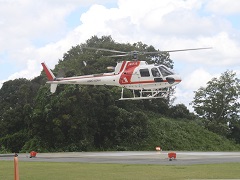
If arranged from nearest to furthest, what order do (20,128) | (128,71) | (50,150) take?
(128,71), (50,150), (20,128)

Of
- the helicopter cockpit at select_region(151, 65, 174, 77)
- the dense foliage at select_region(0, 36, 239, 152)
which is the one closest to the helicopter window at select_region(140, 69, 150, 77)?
the helicopter cockpit at select_region(151, 65, 174, 77)

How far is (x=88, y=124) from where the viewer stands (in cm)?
5547

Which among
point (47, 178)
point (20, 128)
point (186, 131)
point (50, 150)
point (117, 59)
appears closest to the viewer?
point (47, 178)

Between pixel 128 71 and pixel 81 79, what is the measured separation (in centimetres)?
413

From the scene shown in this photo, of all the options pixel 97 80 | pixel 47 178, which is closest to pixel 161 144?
pixel 97 80

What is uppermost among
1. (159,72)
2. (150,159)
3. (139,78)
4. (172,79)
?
(159,72)

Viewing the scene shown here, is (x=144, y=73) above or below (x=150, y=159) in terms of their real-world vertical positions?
above

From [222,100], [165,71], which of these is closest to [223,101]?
[222,100]

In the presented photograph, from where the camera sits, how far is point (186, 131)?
6247cm

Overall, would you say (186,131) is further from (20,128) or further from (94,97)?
(20,128)

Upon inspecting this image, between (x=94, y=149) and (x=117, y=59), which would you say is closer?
(x=94, y=149)

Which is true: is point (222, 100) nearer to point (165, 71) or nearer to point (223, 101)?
point (223, 101)

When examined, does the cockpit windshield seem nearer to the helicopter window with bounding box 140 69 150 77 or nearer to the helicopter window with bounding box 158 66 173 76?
the helicopter window with bounding box 158 66 173 76

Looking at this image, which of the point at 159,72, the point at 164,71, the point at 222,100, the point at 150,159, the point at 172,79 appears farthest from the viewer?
the point at 222,100
